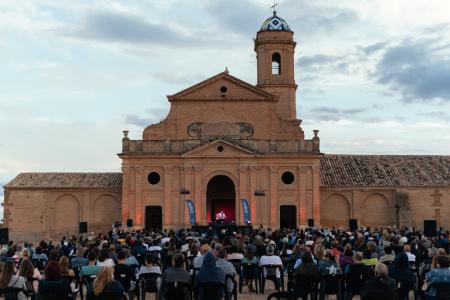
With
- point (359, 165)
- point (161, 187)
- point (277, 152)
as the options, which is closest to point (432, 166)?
point (359, 165)

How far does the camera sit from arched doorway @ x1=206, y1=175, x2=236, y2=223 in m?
48.5

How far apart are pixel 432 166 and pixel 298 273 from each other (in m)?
39.4

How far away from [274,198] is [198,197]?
5.01m

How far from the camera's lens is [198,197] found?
45.0 metres

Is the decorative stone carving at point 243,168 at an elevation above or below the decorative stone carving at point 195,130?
below

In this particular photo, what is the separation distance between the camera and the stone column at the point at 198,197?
44812mm

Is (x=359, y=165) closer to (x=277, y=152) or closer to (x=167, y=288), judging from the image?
(x=277, y=152)

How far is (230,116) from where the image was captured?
152ft

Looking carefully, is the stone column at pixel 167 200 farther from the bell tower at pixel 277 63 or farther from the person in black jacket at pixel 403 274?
the person in black jacket at pixel 403 274

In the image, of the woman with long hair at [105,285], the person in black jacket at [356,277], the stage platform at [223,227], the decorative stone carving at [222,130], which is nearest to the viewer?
the woman with long hair at [105,285]

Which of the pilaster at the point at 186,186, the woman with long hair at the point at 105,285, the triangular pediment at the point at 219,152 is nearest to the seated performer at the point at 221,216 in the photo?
the pilaster at the point at 186,186

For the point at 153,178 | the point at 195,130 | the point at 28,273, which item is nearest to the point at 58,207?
the point at 153,178

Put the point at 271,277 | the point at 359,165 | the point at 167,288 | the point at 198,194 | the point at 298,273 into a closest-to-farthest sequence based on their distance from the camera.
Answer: the point at 167,288 < the point at 298,273 < the point at 271,277 < the point at 198,194 < the point at 359,165

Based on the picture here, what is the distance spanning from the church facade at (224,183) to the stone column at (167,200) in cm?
7
